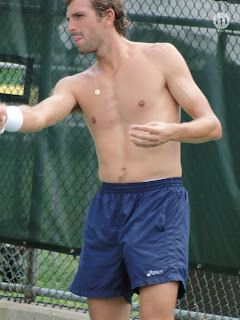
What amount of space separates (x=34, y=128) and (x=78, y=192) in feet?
4.86

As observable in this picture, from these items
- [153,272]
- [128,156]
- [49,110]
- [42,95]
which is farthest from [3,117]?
[42,95]

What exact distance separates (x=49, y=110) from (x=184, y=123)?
73 cm

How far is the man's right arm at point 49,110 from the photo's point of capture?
3.54 meters

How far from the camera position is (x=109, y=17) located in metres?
3.89

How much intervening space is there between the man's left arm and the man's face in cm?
36

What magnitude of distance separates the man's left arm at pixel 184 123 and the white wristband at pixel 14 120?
520 millimetres

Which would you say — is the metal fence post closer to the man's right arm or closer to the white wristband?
the man's right arm

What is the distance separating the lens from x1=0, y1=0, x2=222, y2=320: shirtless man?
3.55 metres

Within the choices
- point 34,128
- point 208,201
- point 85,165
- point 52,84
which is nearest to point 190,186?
point 208,201

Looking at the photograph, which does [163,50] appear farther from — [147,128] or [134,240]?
[134,240]

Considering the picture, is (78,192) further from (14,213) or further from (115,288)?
(115,288)

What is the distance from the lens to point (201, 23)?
4.71 meters
